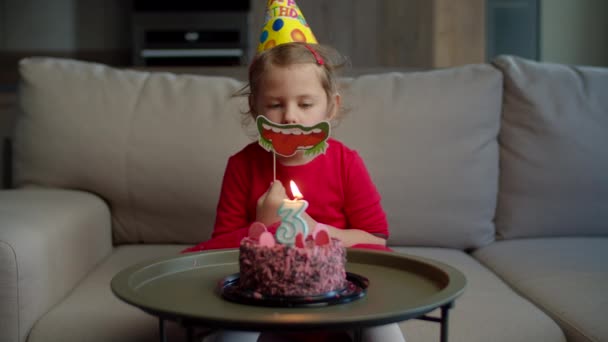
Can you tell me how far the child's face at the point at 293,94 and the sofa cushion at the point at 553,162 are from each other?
2.71 feet

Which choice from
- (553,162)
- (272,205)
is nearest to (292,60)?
(272,205)

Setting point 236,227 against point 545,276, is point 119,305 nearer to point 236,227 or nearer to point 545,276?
point 236,227

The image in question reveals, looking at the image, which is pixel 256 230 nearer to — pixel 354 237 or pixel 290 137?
pixel 290 137

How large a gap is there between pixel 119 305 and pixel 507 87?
1.25m

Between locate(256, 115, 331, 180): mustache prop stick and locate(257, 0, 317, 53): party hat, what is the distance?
0.37 metres

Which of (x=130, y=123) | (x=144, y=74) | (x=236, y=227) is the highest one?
(x=144, y=74)

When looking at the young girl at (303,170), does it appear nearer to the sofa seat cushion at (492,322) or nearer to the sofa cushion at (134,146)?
the sofa seat cushion at (492,322)

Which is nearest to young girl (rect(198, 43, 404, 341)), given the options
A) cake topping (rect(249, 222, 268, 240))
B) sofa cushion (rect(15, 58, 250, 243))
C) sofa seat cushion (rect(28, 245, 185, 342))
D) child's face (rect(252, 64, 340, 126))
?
child's face (rect(252, 64, 340, 126))

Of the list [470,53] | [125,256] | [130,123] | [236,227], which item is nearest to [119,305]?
[236,227]

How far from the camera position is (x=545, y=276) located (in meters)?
1.63

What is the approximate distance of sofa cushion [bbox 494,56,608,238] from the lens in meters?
2.00

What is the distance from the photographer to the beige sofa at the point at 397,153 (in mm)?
1939

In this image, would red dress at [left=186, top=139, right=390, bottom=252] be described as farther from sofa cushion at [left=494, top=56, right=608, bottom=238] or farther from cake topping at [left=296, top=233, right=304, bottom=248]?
sofa cushion at [left=494, top=56, right=608, bottom=238]

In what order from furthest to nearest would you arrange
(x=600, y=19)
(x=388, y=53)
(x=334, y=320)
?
(x=388, y=53), (x=600, y=19), (x=334, y=320)
